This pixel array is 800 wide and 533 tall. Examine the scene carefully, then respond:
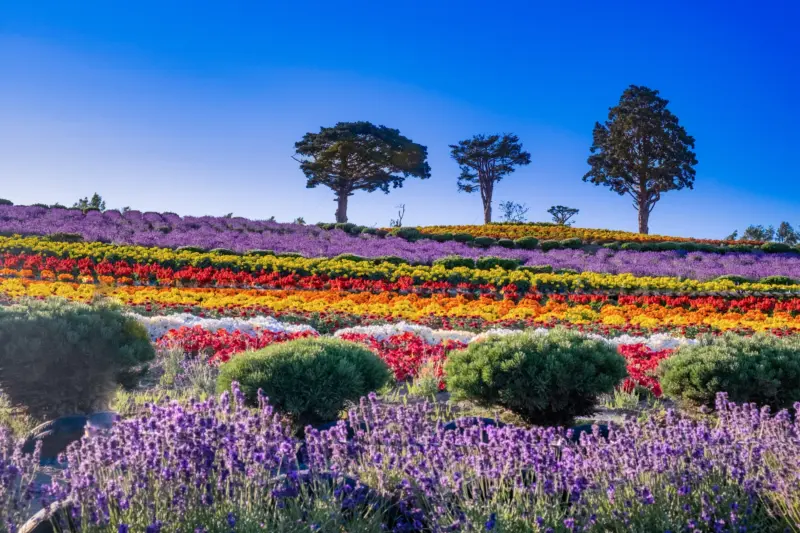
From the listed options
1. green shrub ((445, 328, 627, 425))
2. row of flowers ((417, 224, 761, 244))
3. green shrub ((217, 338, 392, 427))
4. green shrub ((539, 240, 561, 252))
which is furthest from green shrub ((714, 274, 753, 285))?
green shrub ((217, 338, 392, 427))

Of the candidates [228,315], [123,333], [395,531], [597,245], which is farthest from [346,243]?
[395,531]

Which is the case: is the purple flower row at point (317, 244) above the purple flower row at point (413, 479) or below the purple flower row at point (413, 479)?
above

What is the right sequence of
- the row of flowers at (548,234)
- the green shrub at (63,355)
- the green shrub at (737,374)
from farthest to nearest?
the row of flowers at (548,234) < the green shrub at (737,374) < the green shrub at (63,355)

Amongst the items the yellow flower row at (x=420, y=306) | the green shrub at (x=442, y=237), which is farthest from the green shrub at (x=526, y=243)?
the yellow flower row at (x=420, y=306)

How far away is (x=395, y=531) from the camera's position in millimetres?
3484

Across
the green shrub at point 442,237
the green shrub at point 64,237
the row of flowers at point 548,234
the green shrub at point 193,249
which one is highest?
the row of flowers at point 548,234

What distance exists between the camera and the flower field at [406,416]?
3059 millimetres

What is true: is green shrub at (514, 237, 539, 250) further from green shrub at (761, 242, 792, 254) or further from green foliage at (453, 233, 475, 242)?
green shrub at (761, 242, 792, 254)

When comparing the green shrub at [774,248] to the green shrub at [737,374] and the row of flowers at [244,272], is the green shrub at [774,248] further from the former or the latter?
the green shrub at [737,374]

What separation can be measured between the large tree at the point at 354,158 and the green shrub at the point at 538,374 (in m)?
38.1

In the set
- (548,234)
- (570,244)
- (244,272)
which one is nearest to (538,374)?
(244,272)

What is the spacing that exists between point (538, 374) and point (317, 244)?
64.2 feet

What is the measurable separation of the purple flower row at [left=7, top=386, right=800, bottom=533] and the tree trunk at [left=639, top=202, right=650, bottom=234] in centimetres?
4277

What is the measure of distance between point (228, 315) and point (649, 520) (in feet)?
30.9
